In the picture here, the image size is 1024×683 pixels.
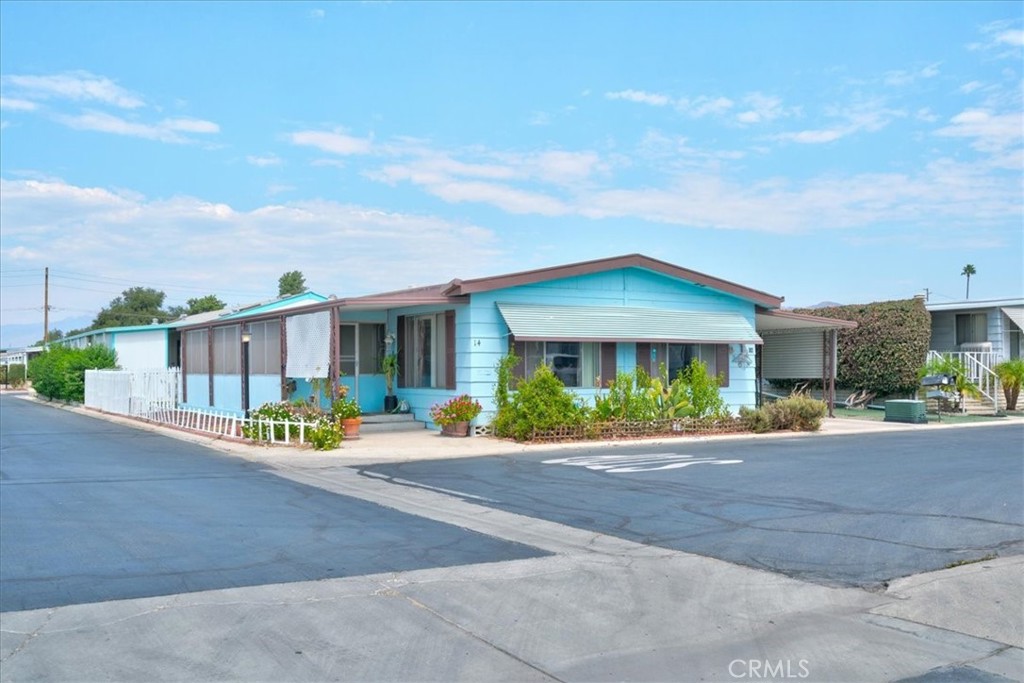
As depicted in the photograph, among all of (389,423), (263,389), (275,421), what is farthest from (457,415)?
(263,389)

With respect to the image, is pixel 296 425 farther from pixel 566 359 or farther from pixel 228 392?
pixel 228 392

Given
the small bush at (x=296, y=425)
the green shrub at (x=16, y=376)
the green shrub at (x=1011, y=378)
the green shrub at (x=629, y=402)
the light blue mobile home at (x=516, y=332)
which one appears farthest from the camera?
the green shrub at (x=16, y=376)

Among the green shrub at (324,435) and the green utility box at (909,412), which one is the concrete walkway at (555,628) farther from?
the green utility box at (909,412)

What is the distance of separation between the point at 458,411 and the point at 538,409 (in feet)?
6.08

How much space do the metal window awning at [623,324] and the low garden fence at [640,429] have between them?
7.65 feet

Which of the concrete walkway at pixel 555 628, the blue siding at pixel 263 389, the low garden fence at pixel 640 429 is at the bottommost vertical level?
the concrete walkway at pixel 555 628

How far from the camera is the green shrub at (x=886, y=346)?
102 feet

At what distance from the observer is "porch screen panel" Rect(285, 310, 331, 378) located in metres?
21.5

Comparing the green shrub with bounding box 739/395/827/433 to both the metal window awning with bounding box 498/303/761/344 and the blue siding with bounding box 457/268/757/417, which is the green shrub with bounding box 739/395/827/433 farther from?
the metal window awning with bounding box 498/303/761/344

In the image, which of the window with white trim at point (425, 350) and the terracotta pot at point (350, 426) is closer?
the terracotta pot at point (350, 426)

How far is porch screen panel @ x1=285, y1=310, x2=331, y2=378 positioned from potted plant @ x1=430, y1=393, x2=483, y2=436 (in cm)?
277

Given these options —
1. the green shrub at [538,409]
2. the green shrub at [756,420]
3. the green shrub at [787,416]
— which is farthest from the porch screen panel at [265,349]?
the green shrub at [787,416]

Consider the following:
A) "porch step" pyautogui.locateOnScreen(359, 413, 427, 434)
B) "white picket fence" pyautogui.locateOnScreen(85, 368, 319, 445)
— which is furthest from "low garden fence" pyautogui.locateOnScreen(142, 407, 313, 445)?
"porch step" pyautogui.locateOnScreen(359, 413, 427, 434)

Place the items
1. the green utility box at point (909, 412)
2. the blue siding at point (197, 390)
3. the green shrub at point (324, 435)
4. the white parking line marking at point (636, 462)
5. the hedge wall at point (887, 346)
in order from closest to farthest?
the white parking line marking at point (636, 462) → the green shrub at point (324, 435) → the green utility box at point (909, 412) → the blue siding at point (197, 390) → the hedge wall at point (887, 346)
